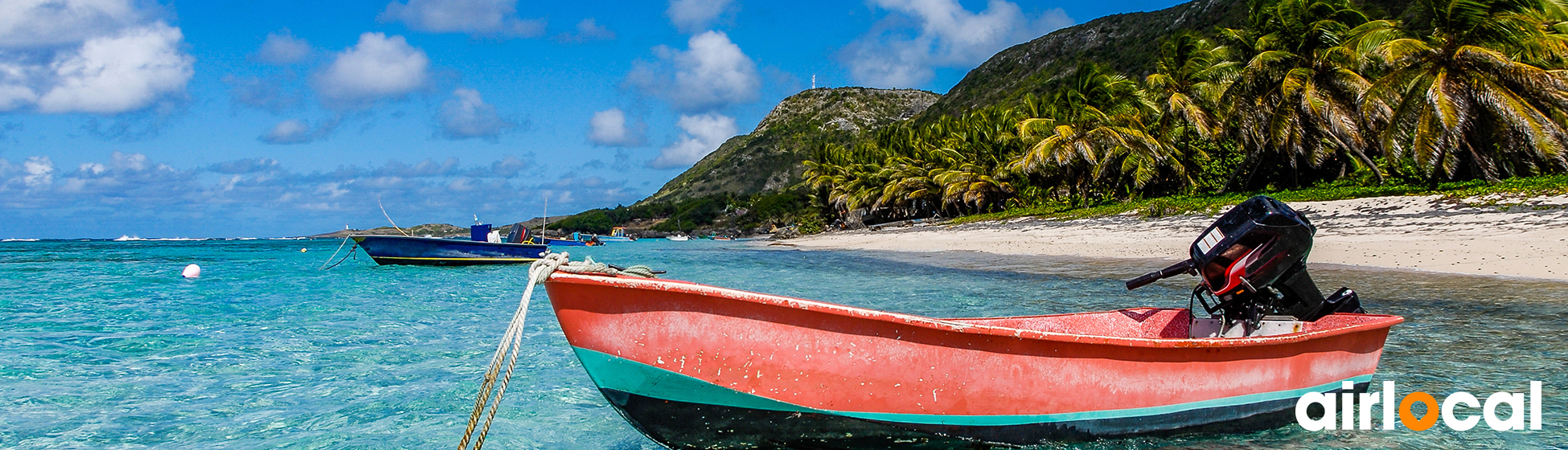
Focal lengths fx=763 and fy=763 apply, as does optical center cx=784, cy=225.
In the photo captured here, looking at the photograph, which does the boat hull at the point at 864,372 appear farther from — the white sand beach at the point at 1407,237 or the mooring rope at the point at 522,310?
the white sand beach at the point at 1407,237

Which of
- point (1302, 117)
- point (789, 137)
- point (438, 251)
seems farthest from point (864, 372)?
point (789, 137)

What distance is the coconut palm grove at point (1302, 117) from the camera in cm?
1769

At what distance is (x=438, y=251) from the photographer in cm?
2292

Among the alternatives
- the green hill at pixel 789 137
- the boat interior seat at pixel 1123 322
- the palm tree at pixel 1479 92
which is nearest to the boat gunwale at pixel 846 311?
the boat interior seat at pixel 1123 322

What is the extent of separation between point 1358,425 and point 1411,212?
15.4 m

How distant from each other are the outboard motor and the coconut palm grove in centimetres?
1717

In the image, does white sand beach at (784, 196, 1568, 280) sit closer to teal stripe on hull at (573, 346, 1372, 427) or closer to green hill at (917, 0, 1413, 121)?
teal stripe on hull at (573, 346, 1372, 427)

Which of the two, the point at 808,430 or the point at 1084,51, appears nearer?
the point at 808,430

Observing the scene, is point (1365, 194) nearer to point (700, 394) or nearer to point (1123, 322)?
point (1123, 322)

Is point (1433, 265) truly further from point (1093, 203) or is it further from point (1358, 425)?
point (1093, 203)

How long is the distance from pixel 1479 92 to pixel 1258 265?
61.6 feet

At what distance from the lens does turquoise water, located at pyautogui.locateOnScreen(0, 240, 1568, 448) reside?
16.3 feet

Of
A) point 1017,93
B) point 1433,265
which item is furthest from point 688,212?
point 1433,265

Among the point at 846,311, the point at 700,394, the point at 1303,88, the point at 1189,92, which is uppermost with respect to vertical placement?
the point at 1189,92
